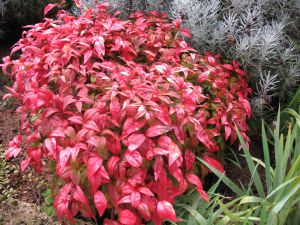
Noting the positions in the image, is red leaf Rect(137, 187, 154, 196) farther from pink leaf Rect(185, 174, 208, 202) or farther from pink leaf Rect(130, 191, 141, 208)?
pink leaf Rect(185, 174, 208, 202)

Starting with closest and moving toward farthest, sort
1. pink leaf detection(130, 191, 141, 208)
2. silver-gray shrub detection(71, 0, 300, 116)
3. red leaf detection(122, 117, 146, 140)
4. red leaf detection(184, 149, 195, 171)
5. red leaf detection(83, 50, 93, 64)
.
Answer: pink leaf detection(130, 191, 141, 208) → red leaf detection(122, 117, 146, 140) → red leaf detection(184, 149, 195, 171) → red leaf detection(83, 50, 93, 64) → silver-gray shrub detection(71, 0, 300, 116)

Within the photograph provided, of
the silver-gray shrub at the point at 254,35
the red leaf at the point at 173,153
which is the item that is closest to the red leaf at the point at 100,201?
the red leaf at the point at 173,153

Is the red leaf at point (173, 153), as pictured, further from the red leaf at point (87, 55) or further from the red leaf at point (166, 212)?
the red leaf at point (87, 55)

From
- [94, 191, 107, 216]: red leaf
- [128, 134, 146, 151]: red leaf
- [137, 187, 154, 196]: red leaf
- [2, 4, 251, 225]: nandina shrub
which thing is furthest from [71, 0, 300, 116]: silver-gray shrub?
[94, 191, 107, 216]: red leaf

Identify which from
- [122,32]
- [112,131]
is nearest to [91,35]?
[122,32]

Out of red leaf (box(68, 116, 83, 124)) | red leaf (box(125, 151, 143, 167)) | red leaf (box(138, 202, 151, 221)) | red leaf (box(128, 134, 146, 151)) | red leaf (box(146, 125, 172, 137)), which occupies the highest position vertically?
red leaf (box(68, 116, 83, 124))

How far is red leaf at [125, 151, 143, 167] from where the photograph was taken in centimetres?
205

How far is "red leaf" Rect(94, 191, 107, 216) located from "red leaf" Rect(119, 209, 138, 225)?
0.10 m

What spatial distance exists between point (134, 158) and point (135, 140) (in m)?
0.10

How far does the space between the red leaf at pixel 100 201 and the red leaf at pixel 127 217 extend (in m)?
0.10

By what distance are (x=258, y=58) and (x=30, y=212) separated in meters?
1.88

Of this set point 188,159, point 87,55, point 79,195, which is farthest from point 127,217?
point 87,55

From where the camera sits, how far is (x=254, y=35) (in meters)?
3.08

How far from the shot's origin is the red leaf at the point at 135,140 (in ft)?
6.82
